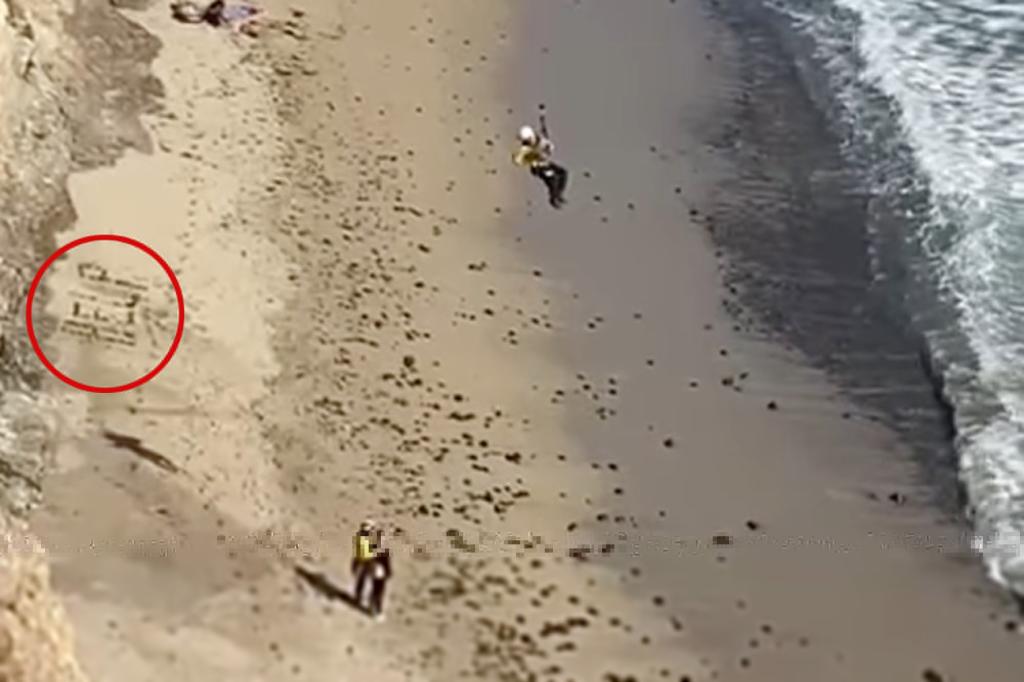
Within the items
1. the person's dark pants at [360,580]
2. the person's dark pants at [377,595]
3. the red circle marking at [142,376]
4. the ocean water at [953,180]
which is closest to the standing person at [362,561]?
the person's dark pants at [360,580]

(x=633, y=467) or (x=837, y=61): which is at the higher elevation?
(x=837, y=61)

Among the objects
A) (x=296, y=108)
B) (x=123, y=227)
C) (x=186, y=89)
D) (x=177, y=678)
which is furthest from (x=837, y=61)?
(x=177, y=678)

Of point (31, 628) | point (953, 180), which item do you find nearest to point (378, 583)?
point (31, 628)

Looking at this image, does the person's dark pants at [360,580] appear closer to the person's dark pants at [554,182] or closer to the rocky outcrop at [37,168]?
the rocky outcrop at [37,168]

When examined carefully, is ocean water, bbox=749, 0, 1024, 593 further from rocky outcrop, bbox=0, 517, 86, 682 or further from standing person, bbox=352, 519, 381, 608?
rocky outcrop, bbox=0, 517, 86, 682

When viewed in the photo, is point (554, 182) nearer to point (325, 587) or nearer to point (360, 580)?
point (360, 580)

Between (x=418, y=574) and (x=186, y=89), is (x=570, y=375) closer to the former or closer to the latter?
(x=418, y=574)
